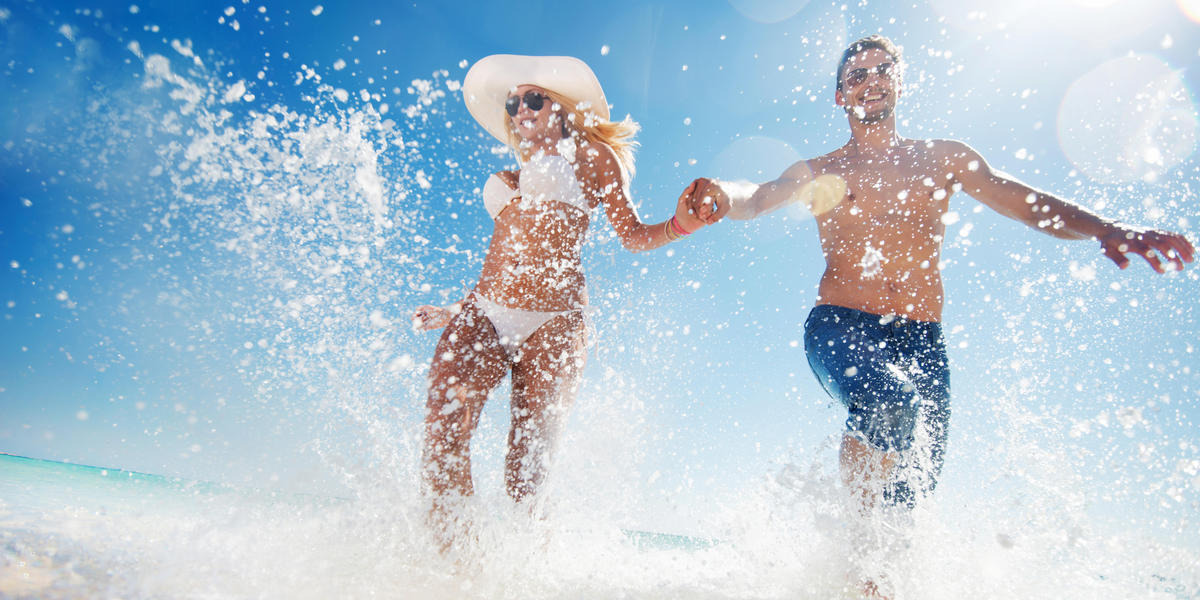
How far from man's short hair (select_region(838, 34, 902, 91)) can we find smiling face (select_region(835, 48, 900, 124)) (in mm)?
25

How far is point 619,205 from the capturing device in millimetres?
2926

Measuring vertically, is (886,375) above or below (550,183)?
below

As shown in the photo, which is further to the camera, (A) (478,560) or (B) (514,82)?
(B) (514,82)

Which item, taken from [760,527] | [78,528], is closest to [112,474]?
[78,528]

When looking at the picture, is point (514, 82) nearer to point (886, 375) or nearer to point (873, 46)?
point (873, 46)

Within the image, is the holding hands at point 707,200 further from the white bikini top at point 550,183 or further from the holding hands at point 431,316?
the holding hands at point 431,316

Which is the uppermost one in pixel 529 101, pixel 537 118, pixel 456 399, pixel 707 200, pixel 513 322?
pixel 529 101

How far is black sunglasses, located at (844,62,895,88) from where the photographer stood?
303 centimetres

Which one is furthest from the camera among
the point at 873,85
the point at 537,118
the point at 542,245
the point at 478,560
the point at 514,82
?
the point at 514,82

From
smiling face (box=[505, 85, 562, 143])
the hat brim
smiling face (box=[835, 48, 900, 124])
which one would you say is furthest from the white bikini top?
smiling face (box=[835, 48, 900, 124])

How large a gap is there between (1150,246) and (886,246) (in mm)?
950

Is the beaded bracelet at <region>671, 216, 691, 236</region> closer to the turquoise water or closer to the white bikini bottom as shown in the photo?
the white bikini bottom

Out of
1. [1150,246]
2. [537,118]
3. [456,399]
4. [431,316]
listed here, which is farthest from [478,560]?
[1150,246]

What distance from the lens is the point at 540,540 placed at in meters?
2.33
